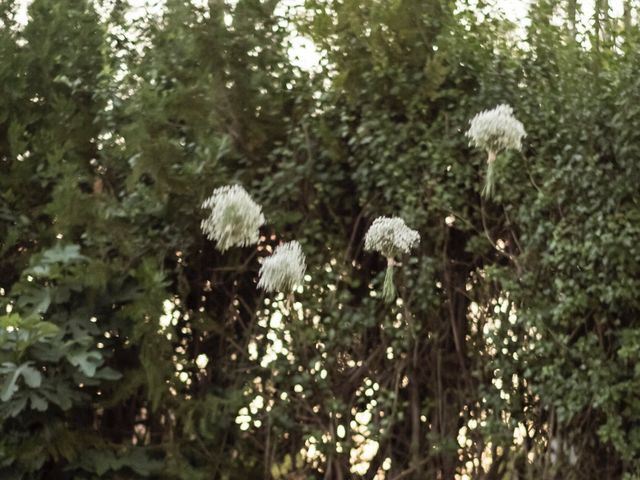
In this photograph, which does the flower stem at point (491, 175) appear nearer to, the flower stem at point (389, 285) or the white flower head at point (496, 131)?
the white flower head at point (496, 131)

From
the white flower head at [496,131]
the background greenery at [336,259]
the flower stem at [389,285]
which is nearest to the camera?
the white flower head at [496,131]

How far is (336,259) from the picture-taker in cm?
471

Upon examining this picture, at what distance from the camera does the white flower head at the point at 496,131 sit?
3768mm

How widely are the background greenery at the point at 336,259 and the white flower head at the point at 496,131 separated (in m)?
0.35

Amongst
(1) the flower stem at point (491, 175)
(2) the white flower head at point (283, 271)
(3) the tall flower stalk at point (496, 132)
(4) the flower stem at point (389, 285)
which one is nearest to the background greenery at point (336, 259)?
(1) the flower stem at point (491, 175)

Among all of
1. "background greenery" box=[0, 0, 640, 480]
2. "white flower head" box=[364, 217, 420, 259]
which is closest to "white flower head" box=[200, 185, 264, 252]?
"white flower head" box=[364, 217, 420, 259]

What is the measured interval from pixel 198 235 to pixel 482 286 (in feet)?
4.23

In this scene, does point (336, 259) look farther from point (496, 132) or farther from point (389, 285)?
point (496, 132)

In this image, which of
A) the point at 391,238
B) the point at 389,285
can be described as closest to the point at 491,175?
the point at 391,238

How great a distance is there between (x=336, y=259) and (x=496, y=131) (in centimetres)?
118

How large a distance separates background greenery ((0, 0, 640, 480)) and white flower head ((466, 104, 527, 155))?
35cm

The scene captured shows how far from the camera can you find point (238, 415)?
15.6 feet

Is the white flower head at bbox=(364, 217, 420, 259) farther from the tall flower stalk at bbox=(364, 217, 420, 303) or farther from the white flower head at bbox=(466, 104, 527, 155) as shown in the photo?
the white flower head at bbox=(466, 104, 527, 155)

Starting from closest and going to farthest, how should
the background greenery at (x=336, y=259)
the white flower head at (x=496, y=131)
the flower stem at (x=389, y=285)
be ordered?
the white flower head at (x=496, y=131) → the flower stem at (x=389, y=285) → the background greenery at (x=336, y=259)
